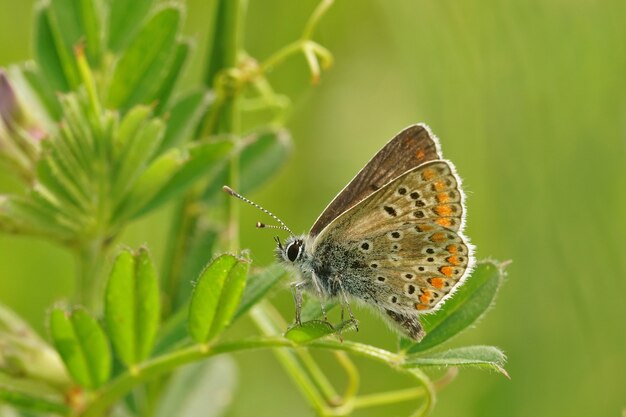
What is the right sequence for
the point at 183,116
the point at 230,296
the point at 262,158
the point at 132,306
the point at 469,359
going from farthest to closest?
the point at 262,158
the point at 183,116
the point at 132,306
the point at 230,296
the point at 469,359

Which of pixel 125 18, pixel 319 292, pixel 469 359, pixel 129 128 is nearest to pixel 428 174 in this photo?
pixel 319 292

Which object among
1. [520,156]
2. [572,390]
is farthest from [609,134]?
[572,390]

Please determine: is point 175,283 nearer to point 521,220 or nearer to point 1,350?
point 1,350

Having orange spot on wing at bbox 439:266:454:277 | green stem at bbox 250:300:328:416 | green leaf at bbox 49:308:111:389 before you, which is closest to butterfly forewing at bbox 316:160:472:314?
orange spot on wing at bbox 439:266:454:277

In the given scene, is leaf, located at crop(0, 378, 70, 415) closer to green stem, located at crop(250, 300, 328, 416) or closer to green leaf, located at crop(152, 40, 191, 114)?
green stem, located at crop(250, 300, 328, 416)

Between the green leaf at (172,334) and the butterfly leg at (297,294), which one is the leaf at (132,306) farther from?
the butterfly leg at (297,294)

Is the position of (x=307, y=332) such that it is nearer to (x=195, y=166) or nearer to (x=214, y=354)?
(x=214, y=354)

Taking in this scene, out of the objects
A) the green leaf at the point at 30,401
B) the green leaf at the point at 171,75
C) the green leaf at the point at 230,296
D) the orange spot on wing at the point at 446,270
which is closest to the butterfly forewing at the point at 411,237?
the orange spot on wing at the point at 446,270

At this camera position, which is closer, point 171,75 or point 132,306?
point 132,306
